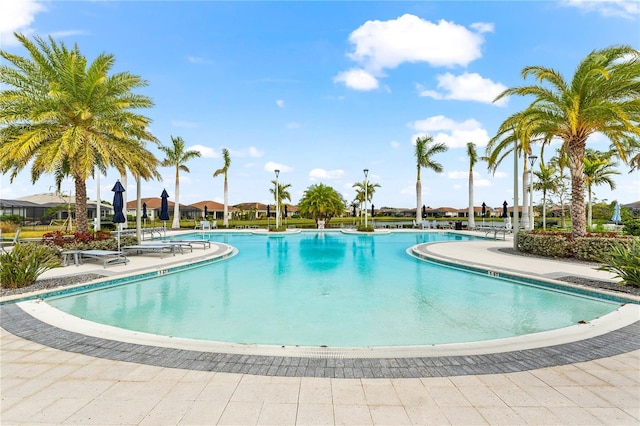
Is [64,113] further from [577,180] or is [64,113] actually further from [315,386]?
[577,180]

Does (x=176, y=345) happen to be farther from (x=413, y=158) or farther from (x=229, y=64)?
(x=413, y=158)

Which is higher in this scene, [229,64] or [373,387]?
[229,64]

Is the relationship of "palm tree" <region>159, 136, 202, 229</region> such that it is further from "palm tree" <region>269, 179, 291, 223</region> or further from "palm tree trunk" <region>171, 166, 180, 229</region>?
"palm tree" <region>269, 179, 291, 223</region>

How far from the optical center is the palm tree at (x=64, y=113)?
11016mm

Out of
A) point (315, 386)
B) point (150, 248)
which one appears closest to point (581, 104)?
point (315, 386)

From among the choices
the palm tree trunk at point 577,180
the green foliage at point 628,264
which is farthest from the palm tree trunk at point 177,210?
the green foliage at point 628,264

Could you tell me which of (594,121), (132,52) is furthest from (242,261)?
(594,121)

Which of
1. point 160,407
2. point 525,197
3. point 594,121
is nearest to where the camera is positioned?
point 160,407

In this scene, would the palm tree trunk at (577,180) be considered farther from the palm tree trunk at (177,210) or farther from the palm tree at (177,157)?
the palm tree at (177,157)

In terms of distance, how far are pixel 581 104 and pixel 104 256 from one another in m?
18.1

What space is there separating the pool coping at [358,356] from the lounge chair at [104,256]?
647 cm

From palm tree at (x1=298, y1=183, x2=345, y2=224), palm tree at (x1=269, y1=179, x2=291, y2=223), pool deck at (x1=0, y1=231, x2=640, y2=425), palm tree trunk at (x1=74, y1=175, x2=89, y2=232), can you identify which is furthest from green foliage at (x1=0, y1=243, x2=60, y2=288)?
palm tree at (x1=269, y1=179, x2=291, y2=223)

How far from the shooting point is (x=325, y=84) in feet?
76.1

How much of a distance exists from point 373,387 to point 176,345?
2643 millimetres
